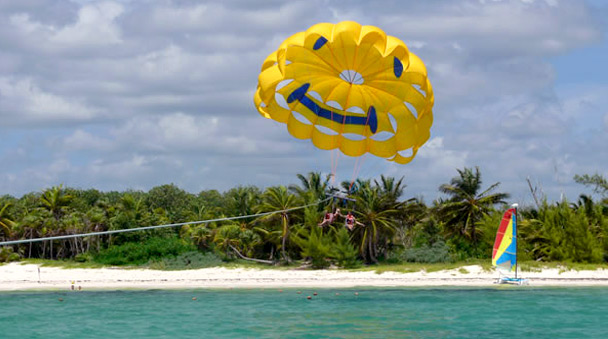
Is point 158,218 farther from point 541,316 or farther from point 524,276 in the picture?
point 541,316

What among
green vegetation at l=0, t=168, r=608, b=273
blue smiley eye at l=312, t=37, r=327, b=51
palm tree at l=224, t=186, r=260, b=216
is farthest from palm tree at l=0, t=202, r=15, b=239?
blue smiley eye at l=312, t=37, r=327, b=51

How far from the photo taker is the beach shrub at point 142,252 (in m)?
42.8

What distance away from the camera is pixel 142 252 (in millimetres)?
43062

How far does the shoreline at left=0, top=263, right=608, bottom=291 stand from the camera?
3522 cm

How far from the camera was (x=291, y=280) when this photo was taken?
37062 mm

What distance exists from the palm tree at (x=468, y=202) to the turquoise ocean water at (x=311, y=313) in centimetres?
982

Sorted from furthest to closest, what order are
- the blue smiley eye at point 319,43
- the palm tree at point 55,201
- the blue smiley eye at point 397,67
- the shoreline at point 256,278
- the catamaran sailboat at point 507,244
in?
the palm tree at point 55,201 → the shoreline at point 256,278 → the catamaran sailboat at point 507,244 → the blue smiley eye at point 397,67 → the blue smiley eye at point 319,43

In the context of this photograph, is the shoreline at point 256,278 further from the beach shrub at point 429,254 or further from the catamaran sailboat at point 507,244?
the beach shrub at point 429,254

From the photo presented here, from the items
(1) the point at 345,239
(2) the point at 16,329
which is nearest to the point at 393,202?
(1) the point at 345,239

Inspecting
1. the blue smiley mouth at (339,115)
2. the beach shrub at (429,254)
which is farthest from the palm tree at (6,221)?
the blue smiley mouth at (339,115)

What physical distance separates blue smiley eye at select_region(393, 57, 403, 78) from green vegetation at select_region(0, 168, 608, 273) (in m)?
14.3

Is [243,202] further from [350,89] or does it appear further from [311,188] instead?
[350,89]

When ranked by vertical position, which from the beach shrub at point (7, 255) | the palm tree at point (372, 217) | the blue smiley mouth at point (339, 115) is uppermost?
the blue smiley mouth at point (339, 115)

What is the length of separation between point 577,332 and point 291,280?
17.1 metres
